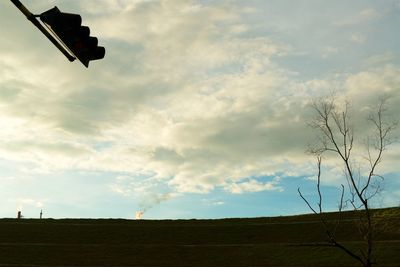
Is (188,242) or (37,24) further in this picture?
(188,242)

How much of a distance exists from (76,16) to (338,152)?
798 inches

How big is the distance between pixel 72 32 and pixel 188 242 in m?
29.1

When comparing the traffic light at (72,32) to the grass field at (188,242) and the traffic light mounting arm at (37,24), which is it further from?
the grass field at (188,242)

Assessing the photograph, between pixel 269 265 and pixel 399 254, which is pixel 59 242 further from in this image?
pixel 399 254

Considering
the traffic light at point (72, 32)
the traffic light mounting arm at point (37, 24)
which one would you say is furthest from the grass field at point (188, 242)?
A: the traffic light mounting arm at point (37, 24)

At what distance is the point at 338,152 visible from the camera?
23.4m

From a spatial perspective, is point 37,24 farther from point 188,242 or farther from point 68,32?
point 188,242

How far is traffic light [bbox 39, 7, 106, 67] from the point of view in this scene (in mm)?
5289

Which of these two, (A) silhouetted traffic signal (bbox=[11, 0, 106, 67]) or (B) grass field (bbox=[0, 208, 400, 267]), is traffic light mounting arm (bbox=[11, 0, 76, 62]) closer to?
(A) silhouetted traffic signal (bbox=[11, 0, 106, 67])

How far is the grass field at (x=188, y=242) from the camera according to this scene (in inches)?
1099

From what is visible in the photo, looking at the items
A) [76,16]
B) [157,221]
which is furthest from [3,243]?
[76,16]

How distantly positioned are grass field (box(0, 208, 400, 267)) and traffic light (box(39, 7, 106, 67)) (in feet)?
68.7

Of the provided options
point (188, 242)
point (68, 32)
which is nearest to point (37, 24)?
point (68, 32)

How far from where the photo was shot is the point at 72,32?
17.5 feet
